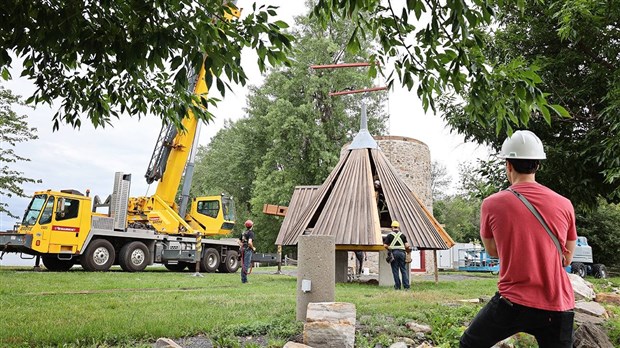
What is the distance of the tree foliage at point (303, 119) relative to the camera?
101ft

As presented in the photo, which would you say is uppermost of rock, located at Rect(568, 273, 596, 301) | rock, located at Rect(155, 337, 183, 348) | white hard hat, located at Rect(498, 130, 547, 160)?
white hard hat, located at Rect(498, 130, 547, 160)

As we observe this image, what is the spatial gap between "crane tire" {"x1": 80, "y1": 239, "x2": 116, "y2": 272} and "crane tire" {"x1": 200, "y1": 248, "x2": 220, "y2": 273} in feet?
12.4

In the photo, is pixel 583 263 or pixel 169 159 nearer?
pixel 169 159

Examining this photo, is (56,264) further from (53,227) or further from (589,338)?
(589,338)

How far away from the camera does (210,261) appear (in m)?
19.4

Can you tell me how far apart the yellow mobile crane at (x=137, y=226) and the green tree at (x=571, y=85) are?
8.36 metres

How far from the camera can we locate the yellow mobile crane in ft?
49.3

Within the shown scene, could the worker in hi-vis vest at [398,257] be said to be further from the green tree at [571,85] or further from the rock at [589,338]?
the rock at [589,338]

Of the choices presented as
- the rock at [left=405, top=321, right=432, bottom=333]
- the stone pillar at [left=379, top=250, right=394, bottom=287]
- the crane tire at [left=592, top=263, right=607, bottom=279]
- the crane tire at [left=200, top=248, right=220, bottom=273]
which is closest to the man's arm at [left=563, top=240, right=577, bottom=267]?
the rock at [left=405, top=321, right=432, bottom=333]

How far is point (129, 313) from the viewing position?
6.36 metres

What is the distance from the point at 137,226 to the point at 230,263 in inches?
156

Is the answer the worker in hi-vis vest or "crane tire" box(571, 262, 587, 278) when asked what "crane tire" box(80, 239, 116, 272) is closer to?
the worker in hi-vis vest

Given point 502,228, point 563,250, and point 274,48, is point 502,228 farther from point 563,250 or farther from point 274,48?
point 274,48

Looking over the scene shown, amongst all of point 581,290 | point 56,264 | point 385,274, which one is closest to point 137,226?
point 56,264
